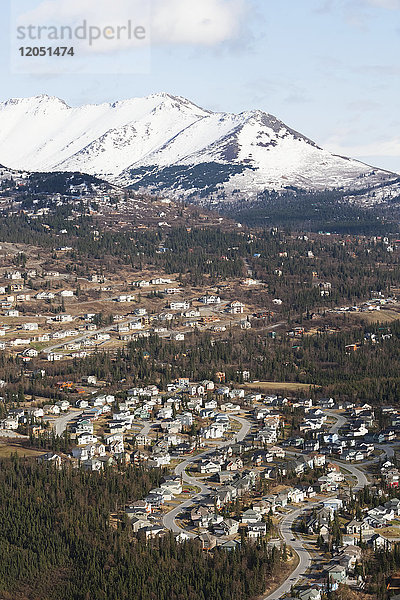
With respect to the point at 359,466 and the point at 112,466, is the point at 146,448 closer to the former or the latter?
the point at 112,466

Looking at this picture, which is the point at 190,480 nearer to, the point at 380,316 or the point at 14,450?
the point at 14,450

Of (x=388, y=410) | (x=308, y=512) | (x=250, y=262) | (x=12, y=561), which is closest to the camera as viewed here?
(x=12, y=561)

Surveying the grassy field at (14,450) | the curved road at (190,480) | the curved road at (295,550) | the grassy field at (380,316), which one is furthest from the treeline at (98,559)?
the grassy field at (380,316)

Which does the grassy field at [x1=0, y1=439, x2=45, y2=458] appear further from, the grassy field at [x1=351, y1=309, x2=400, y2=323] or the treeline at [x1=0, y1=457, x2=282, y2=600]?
the grassy field at [x1=351, y1=309, x2=400, y2=323]

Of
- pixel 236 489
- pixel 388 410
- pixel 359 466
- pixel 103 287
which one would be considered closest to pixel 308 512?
→ pixel 236 489

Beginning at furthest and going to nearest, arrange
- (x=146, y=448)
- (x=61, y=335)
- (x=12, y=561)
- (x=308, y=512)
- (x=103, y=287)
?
(x=103, y=287)
(x=61, y=335)
(x=146, y=448)
(x=308, y=512)
(x=12, y=561)

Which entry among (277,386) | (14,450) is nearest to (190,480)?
(14,450)

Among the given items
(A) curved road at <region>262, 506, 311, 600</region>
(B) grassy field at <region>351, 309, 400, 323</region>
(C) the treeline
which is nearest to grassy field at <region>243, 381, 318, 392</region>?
(B) grassy field at <region>351, 309, 400, 323</region>

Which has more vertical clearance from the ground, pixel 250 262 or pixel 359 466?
pixel 250 262
